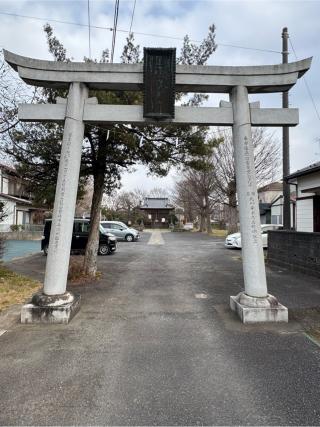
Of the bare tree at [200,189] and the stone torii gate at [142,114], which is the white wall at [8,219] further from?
the stone torii gate at [142,114]

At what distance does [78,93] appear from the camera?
18.4ft

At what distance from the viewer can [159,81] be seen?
555 centimetres

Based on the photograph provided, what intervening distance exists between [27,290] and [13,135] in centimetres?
434

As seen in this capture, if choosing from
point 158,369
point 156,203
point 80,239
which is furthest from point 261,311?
point 156,203

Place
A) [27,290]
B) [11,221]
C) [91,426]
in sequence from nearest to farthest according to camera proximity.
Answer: [91,426] → [27,290] → [11,221]

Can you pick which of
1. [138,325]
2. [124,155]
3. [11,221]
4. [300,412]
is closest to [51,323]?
[138,325]

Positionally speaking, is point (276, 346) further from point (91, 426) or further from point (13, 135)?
point (13, 135)

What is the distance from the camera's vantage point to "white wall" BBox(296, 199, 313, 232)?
11.4 m

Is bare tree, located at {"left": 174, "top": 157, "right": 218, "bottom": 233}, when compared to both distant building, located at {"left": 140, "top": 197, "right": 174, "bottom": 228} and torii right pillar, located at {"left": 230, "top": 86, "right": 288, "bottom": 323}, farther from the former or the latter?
torii right pillar, located at {"left": 230, "top": 86, "right": 288, "bottom": 323}

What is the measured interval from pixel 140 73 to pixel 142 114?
2.43ft

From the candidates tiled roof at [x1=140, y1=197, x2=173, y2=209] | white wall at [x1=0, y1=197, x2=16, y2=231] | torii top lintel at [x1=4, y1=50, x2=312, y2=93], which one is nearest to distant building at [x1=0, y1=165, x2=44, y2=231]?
white wall at [x1=0, y1=197, x2=16, y2=231]

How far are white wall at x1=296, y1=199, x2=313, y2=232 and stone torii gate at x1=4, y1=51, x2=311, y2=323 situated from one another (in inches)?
265

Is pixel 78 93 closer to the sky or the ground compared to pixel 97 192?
closer to the sky

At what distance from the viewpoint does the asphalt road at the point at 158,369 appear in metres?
2.73
